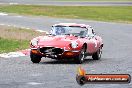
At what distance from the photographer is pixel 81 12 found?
5519cm

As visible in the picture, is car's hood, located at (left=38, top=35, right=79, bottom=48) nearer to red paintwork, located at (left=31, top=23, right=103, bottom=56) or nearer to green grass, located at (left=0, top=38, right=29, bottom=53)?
Result: red paintwork, located at (left=31, top=23, right=103, bottom=56)

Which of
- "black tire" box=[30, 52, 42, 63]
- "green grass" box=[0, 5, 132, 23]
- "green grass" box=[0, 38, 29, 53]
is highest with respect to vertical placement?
"black tire" box=[30, 52, 42, 63]

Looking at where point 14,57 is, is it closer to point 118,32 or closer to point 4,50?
point 4,50

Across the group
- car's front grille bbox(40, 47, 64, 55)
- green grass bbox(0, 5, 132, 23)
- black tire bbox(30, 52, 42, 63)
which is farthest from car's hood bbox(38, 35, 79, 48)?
green grass bbox(0, 5, 132, 23)

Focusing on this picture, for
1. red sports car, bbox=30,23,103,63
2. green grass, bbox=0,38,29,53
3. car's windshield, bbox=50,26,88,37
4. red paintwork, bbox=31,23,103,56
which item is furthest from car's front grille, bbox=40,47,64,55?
green grass, bbox=0,38,29,53

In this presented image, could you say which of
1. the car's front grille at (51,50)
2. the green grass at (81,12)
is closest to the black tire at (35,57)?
the car's front grille at (51,50)

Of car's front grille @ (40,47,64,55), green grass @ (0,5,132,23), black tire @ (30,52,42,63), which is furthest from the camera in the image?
green grass @ (0,5,132,23)

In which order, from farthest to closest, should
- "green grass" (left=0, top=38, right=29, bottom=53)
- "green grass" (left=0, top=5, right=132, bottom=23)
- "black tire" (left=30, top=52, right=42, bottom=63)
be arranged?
"green grass" (left=0, top=5, right=132, bottom=23) < "green grass" (left=0, top=38, right=29, bottom=53) < "black tire" (left=30, top=52, right=42, bottom=63)

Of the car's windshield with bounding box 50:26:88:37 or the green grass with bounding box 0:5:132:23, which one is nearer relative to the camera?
the car's windshield with bounding box 50:26:88:37

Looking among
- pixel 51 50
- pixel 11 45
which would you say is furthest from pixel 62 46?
pixel 11 45

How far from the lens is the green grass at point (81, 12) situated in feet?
165

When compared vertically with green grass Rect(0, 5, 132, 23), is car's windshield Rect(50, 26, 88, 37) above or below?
above

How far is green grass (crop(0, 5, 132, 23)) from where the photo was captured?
165 ft

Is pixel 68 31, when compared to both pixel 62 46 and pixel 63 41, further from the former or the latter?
pixel 62 46
